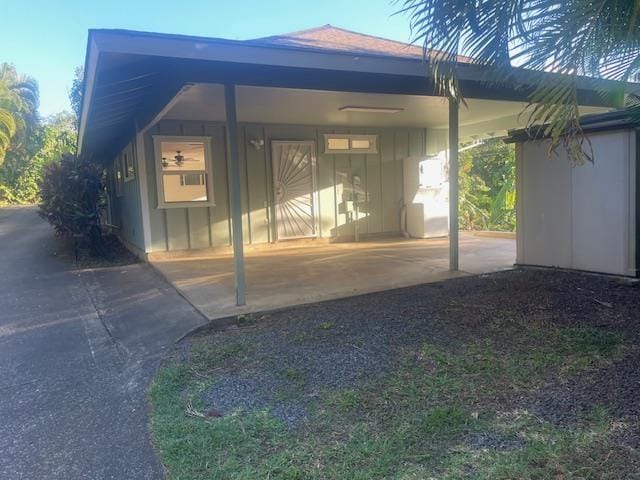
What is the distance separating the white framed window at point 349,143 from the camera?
32.9ft

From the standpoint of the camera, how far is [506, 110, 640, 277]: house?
5.42 meters

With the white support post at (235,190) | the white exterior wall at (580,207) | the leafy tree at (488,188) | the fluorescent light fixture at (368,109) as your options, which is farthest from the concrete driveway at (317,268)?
the leafy tree at (488,188)

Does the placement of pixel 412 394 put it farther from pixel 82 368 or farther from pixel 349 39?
pixel 349 39

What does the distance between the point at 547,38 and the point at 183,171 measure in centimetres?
694

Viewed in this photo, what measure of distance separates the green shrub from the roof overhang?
10.9ft

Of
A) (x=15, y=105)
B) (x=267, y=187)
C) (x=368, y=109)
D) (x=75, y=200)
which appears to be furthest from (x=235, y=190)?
(x=15, y=105)

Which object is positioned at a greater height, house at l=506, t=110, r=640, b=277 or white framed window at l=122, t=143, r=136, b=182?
white framed window at l=122, t=143, r=136, b=182

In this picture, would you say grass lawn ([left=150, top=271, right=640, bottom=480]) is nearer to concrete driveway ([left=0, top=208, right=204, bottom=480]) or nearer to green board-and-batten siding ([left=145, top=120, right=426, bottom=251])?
concrete driveway ([left=0, top=208, right=204, bottom=480])

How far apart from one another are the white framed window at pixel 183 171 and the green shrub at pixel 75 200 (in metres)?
1.90

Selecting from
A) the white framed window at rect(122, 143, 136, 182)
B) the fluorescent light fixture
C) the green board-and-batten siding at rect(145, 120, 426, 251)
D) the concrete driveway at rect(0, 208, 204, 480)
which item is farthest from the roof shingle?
the white framed window at rect(122, 143, 136, 182)

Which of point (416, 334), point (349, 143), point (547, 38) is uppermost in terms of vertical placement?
point (349, 143)

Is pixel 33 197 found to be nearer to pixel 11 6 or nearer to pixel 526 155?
pixel 11 6

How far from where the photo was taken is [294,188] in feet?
32.2

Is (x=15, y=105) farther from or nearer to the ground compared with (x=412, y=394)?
farther from the ground
